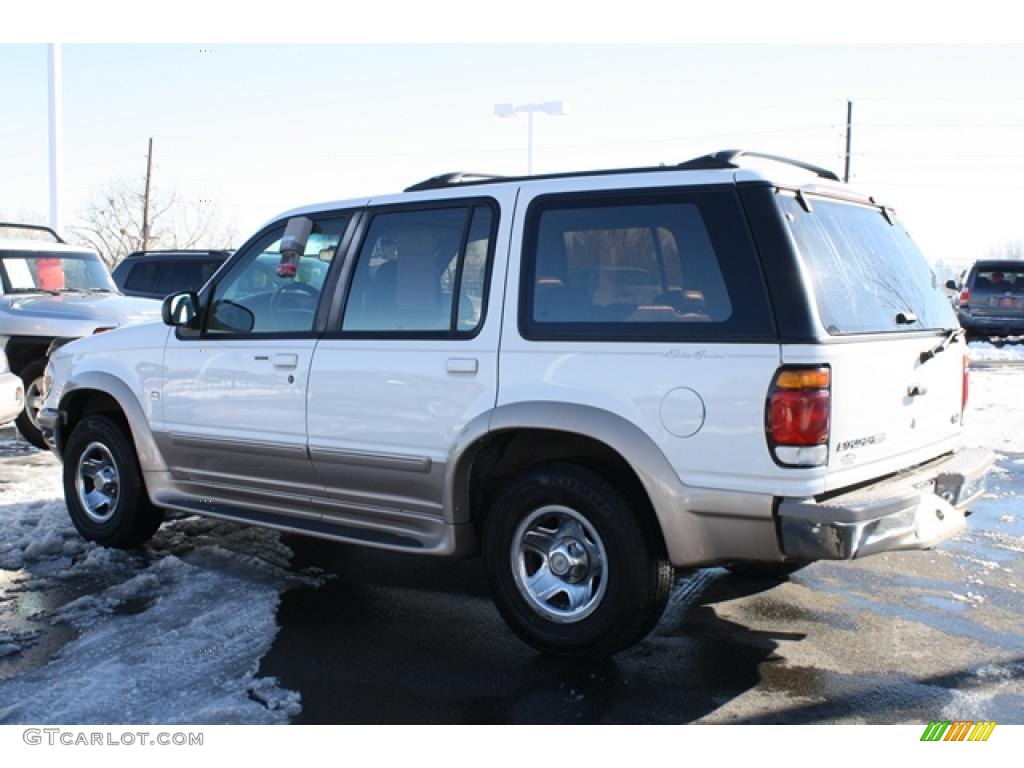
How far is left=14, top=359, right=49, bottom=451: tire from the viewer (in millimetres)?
9836

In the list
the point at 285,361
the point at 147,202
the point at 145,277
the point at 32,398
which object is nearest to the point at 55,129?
the point at 145,277

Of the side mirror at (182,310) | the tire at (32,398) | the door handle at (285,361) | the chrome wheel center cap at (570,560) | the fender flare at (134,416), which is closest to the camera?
the chrome wheel center cap at (570,560)

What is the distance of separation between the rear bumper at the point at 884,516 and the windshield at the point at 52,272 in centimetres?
913

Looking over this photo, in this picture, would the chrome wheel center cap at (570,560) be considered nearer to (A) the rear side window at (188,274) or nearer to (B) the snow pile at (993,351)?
(A) the rear side window at (188,274)

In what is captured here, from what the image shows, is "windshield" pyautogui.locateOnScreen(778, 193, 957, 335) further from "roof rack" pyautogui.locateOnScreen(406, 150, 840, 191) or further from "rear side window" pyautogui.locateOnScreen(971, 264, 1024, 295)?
"rear side window" pyautogui.locateOnScreen(971, 264, 1024, 295)

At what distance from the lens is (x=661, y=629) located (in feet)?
16.1

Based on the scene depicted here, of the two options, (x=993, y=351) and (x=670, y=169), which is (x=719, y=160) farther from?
(x=993, y=351)

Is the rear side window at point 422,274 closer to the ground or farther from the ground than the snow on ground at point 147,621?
farther from the ground

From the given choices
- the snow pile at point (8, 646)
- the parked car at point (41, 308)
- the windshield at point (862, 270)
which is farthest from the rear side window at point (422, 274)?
the parked car at point (41, 308)

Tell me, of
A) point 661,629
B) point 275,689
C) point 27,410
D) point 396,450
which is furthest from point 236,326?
point 27,410

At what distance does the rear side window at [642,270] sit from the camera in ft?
13.2

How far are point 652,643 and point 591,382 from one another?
1301 mm

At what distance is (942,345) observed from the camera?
471 centimetres
